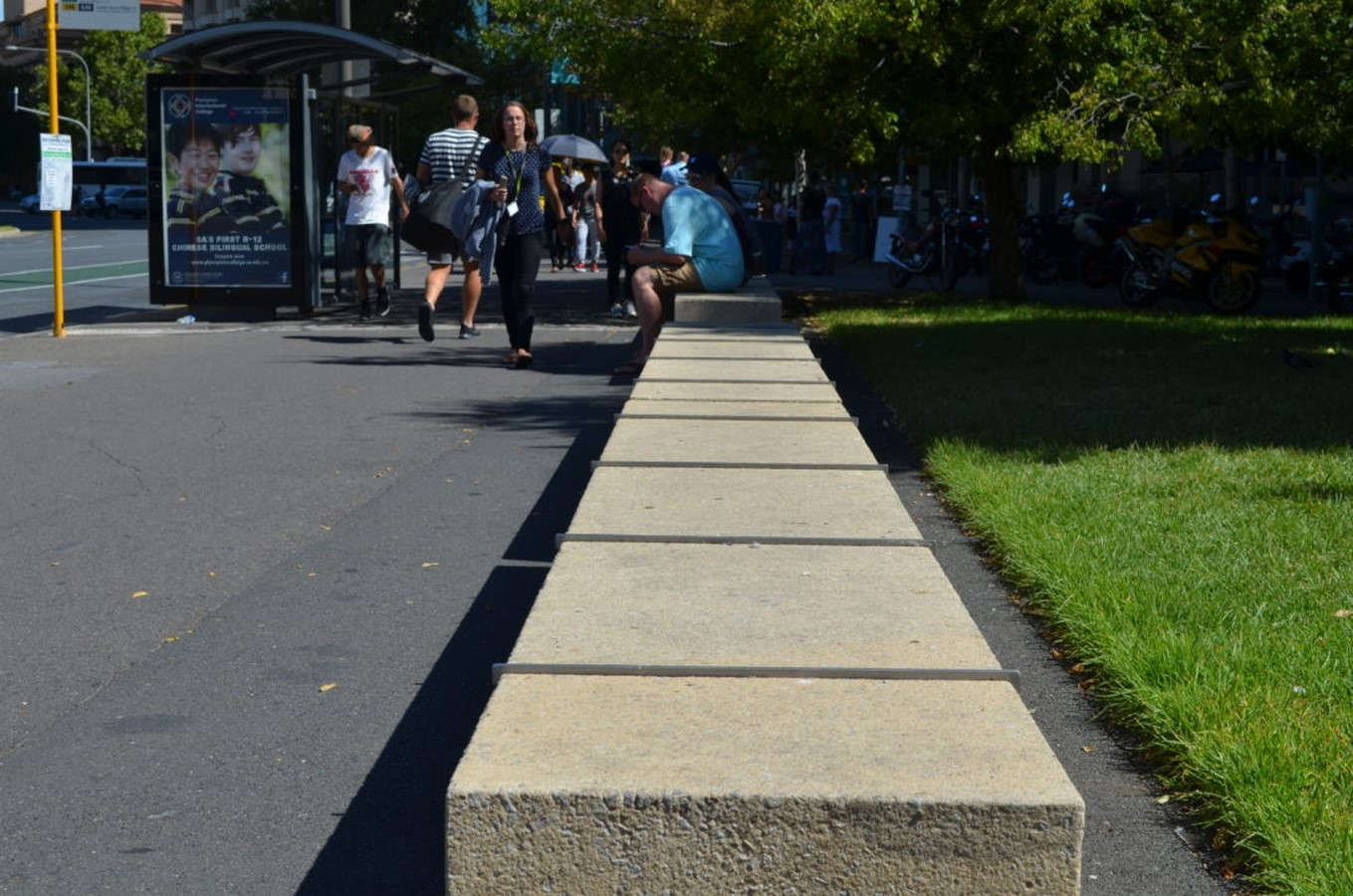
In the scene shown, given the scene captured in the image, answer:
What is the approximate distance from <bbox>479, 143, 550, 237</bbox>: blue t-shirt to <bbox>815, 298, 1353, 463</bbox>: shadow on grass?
263 cm

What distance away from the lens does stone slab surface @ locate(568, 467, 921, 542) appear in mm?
4906

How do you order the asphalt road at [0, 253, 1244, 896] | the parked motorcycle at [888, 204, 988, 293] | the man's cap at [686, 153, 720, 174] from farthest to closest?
1. the parked motorcycle at [888, 204, 988, 293]
2. the man's cap at [686, 153, 720, 174]
3. the asphalt road at [0, 253, 1244, 896]

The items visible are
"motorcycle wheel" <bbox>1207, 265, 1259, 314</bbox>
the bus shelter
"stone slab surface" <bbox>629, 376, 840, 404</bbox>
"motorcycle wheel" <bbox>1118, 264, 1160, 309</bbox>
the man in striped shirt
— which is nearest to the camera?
"stone slab surface" <bbox>629, 376, 840, 404</bbox>

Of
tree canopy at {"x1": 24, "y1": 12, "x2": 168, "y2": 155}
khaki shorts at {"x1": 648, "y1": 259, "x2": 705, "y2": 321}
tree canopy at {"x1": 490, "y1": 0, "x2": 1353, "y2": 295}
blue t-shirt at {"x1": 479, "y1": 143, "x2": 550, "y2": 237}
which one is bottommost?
khaki shorts at {"x1": 648, "y1": 259, "x2": 705, "y2": 321}

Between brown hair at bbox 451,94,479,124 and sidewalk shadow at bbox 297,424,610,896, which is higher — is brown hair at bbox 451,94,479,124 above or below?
above

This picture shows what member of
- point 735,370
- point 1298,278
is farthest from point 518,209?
point 1298,278

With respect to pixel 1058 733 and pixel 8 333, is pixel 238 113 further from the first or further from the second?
pixel 1058 733

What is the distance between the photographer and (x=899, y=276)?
84.3 feet

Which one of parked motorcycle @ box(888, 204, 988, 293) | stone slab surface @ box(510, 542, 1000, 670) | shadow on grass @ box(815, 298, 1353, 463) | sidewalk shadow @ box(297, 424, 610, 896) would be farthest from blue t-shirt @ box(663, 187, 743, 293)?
parked motorcycle @ box(888, 204, 988, 293)

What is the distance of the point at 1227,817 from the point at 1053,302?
18.1m

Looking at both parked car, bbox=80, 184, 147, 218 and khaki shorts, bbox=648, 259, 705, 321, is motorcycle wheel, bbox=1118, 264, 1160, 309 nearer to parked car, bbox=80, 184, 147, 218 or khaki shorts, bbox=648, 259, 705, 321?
khaki shorts, bbox=648, 259, 705, 321

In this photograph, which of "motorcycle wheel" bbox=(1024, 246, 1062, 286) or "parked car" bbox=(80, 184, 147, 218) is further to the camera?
"parked car" bbox=(80, 184, 147, 218)

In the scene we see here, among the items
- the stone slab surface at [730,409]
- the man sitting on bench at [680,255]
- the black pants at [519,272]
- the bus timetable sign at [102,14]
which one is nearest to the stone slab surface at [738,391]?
the stone slab surface at [730,409]

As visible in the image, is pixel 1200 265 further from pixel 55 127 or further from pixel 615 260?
pixel 55 127
